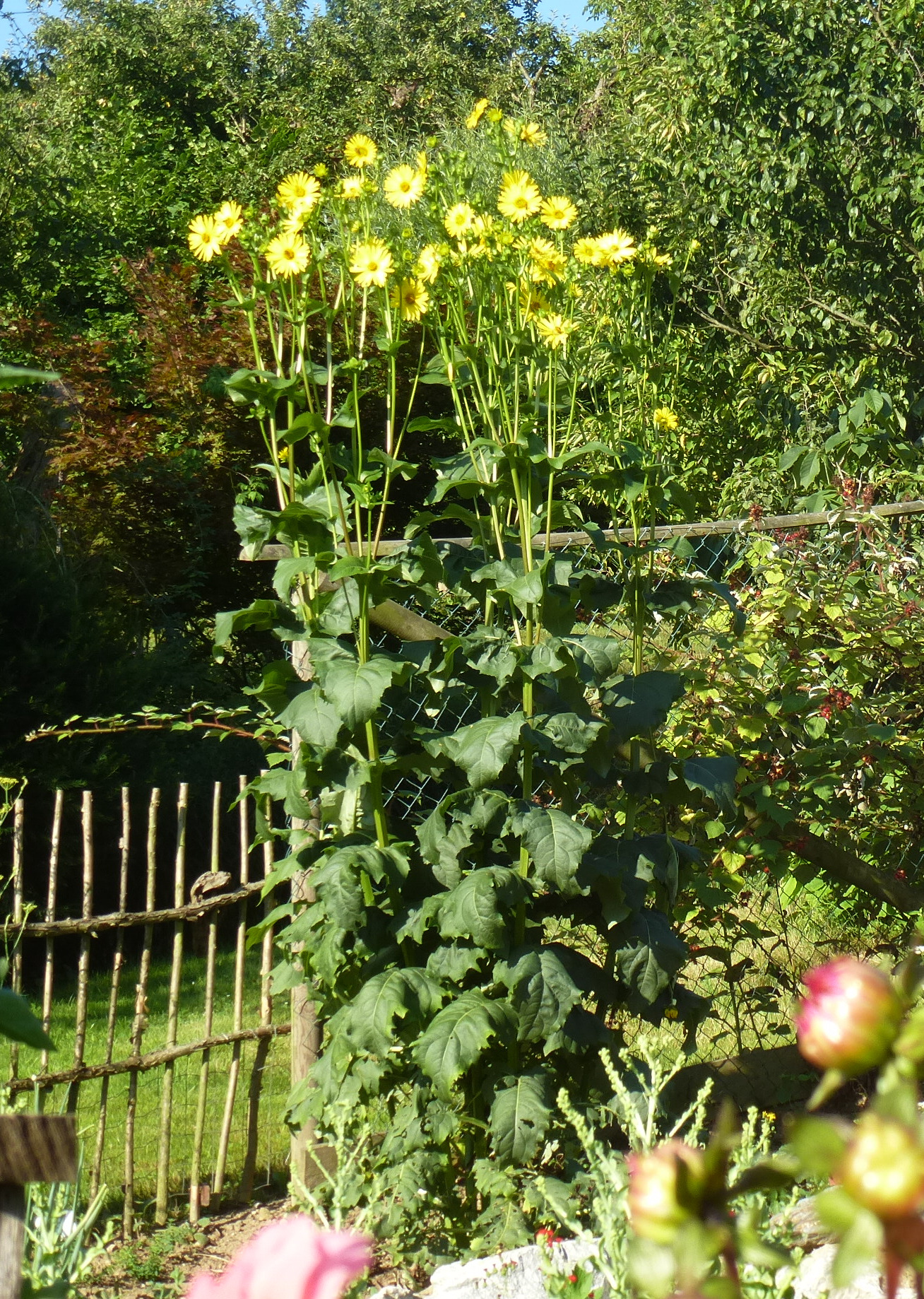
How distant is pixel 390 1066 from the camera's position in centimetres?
244

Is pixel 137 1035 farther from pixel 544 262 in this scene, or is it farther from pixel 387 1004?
pixel 544 262

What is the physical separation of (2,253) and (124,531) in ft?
10.5

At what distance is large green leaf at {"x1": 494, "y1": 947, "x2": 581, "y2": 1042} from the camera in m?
2.27

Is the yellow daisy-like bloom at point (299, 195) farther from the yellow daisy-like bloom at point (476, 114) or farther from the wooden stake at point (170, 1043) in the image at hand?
the wooden stake at point (170, 1043)

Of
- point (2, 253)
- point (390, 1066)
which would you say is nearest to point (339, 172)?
point (2, 253)

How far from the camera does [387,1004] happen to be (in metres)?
2.25

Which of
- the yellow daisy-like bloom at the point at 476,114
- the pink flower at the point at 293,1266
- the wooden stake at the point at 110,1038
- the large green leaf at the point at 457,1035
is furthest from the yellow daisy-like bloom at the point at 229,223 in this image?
the pink flower at the point at 293,1266

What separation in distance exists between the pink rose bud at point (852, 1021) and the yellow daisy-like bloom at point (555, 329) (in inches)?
81.0

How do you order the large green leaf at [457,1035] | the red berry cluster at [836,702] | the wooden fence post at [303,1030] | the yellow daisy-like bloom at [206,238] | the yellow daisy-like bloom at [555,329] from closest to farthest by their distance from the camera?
1. the large green leaf at [457,1035]
2. the yellow daisy-like bloom at [206,238]
3. the yellow daisy-like bloom at [555,329]
4. the wooden fence post at [303,1030]
5. the red berry cluster at [836,702]

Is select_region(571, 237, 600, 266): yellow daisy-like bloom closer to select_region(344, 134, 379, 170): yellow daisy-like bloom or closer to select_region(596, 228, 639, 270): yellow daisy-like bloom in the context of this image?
select_region(596, 228, 639, 270): yellow daisy-like bloom

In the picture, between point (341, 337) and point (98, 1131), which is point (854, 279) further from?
point (98, 1131)

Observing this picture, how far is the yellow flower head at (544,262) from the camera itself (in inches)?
94.1

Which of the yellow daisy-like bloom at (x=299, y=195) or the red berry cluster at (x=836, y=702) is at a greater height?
the yellow daisy-like bloom at (x=299, y=195)

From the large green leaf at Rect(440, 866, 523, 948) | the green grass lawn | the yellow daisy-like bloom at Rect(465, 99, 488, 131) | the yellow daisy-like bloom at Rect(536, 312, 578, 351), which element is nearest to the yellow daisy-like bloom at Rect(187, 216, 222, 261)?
the yellow daisy-like bloom at Rect(465, 99, 488, 131)
